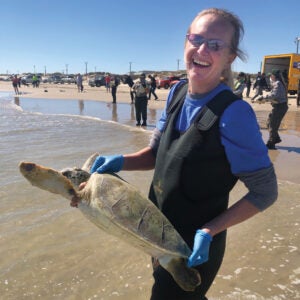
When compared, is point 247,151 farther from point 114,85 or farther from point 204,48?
point 114,85

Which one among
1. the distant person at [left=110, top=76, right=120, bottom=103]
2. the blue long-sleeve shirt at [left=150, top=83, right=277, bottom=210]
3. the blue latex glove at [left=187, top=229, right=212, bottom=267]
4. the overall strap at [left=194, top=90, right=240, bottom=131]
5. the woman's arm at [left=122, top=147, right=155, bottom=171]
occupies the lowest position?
the distant person at [left=110, top=76, right=120, bottom=103]

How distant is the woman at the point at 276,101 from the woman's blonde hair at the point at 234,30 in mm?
7458

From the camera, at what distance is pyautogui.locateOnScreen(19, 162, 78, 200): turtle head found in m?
2.07

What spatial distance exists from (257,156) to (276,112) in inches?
321

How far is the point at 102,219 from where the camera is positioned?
1.91 metres

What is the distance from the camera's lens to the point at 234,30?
5.82 feet

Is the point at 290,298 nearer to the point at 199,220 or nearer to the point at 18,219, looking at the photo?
the point at 199,220

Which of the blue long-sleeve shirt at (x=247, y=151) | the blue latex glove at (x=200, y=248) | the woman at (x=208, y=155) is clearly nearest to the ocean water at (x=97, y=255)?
the woman at (x=208, y=155)

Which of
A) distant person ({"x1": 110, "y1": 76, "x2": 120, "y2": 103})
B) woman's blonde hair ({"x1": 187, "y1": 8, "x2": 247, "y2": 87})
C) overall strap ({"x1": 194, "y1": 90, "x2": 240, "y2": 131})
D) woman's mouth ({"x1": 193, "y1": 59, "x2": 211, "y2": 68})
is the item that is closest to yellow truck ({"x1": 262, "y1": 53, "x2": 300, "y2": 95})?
distant person ({"x1": 110, "y1": 76, "x2": 120, "y2": 103})

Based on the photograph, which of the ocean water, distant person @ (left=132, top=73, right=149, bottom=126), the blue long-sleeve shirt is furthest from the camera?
distant person @ (left=132, top=73, right=149, bottom=126)

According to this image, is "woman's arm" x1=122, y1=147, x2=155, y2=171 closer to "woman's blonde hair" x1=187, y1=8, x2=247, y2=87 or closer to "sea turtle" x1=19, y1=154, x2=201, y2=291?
"sea turtle" x1=19, y1=154, x2=201, y2=291

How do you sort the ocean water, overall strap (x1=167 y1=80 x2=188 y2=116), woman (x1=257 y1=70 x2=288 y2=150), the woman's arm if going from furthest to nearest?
1. woman (x1=257 y1=70 x2=288 y2=150)
2. the ocean water
3. the woman's arm
4. overall strap (x1=167 y1=80 x2=188 y2=116)

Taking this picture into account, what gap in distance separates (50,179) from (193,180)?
0.90 meters

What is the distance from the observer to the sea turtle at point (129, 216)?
5.73 feet
